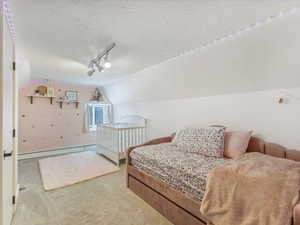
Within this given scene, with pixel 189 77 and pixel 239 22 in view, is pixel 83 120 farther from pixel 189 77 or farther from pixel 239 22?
pixel 239 22

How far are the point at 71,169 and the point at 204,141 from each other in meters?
2.84

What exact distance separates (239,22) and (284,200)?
1.62m

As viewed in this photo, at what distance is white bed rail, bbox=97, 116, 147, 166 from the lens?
11.3 feet

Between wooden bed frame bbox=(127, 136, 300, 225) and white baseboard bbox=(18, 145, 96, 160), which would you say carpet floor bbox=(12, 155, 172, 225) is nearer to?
wooden bed frame bbox=(127, 136, 300, 225)

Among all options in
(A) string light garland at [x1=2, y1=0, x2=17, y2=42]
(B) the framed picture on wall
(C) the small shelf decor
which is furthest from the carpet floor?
(B) the framed picture on wall

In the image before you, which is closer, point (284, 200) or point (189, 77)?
point (284, 200)

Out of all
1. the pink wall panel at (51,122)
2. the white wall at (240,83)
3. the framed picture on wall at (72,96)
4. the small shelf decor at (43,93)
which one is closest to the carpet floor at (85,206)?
the white wall at (240,83)

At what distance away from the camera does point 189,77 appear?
103 inches

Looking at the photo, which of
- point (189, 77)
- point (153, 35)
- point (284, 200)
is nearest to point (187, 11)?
point (153, 35)

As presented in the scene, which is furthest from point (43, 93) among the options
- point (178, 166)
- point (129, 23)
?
point (178, 166)

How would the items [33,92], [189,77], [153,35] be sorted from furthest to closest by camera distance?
[33,92] → [189,77] → [153,35]

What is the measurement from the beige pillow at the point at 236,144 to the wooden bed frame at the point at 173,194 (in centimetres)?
15

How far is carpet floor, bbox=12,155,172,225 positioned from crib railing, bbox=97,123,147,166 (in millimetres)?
859

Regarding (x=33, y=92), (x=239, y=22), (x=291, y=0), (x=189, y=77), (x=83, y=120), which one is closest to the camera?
(x=291, y=0)
